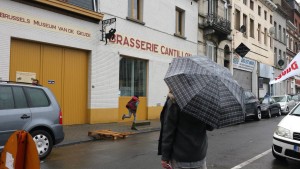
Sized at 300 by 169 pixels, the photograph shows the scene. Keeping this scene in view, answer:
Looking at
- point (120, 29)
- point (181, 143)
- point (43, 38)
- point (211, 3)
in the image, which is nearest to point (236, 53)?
point (211, 3)

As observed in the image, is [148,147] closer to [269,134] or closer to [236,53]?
[269,134]

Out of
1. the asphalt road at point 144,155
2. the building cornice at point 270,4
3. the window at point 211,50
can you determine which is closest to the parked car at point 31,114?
the asphalt road at point 144,155

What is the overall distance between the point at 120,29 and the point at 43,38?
4.49 metres

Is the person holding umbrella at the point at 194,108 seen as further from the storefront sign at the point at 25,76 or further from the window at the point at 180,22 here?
the window at the point at 180,22

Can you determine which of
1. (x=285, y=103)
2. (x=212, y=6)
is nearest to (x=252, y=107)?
(x=285, y=103)

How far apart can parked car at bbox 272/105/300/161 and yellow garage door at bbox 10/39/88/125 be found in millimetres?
9101

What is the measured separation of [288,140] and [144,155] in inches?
130

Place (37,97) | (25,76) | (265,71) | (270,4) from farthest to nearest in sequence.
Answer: (270,4), (265,71), (25,76), (37,97)

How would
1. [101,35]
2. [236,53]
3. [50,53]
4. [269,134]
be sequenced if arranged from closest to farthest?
1. [269,134]
2. [50,53]
3. [101,35]
4. [236,53]

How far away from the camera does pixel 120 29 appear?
16.4 metres

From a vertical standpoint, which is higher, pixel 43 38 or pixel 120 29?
pixel 120 29

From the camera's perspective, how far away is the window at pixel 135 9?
1750 centimetres

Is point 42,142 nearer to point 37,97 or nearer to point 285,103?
point 37,97

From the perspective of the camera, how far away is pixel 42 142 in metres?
7.61
